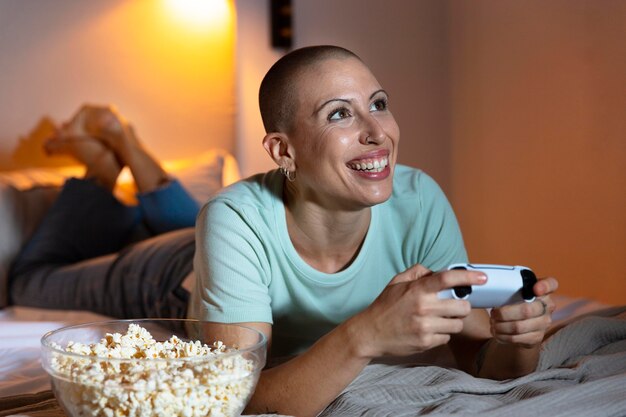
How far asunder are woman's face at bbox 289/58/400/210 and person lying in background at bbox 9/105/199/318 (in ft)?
2.52


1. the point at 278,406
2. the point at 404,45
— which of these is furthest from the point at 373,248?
the point at 404,45

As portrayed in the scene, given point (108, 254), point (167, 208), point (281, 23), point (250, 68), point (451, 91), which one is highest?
point (281, 23)

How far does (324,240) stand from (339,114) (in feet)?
0.76

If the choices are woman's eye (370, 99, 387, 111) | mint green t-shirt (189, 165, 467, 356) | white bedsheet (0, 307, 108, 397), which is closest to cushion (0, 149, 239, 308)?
white bedsheet (0, 307, 108, 397)

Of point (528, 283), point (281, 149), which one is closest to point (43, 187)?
point (281, 149)

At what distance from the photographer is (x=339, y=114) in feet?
4.73

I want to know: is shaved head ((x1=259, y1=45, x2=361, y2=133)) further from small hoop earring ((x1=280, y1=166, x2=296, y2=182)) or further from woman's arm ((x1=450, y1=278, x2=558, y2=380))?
woman's arm ((x1=450, y1=278, x2=558, y2=380))

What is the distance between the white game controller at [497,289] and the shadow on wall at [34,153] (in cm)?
205

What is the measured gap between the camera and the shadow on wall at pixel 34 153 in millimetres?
2834

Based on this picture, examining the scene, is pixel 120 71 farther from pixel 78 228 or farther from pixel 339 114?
pixel 339 114

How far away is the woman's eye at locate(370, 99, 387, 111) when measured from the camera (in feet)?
4.81

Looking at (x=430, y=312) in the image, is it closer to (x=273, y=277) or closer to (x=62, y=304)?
(x=273, y=277)

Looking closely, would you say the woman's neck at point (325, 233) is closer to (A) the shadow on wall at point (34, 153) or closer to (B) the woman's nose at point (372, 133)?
(B) the woman's nose at point (372, 133)

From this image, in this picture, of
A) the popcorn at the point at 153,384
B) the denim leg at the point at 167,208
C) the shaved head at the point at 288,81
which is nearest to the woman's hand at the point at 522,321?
the popcorn at the point at 153,384
